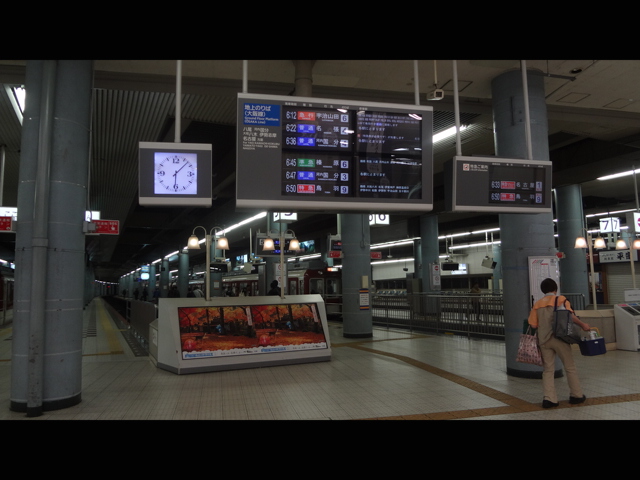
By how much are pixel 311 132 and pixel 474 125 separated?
758 centimetres

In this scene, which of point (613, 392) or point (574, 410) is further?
point (613, 392)

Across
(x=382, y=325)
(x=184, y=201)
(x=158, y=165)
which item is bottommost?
(x=382, y=325)

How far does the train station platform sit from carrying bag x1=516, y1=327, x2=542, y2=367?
525 millimetres

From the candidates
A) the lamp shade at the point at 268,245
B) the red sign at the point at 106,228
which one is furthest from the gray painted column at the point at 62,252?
the lamp shade at the point at 268,245

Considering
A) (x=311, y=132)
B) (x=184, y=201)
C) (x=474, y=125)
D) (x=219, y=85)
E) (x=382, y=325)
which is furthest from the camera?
(x=382, y=325)

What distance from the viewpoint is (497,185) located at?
5.80m

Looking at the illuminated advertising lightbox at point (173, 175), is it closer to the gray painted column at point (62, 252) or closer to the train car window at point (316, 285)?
the gray painted column at point (62, 252)

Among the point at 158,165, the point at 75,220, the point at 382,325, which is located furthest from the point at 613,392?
the point at 382,325

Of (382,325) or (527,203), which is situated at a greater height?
(527,203)

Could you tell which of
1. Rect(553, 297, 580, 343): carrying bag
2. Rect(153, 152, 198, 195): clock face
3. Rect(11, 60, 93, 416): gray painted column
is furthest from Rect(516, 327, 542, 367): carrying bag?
Rect(11, 60, 93, 416): gray painted column

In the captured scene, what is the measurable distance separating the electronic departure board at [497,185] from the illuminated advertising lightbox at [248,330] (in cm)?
450

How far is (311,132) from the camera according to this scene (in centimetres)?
522

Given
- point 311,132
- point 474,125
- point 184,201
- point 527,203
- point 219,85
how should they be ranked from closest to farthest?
point 184,201 < point 311,132 < point 527,203 < point 219,85 < point 474,125
